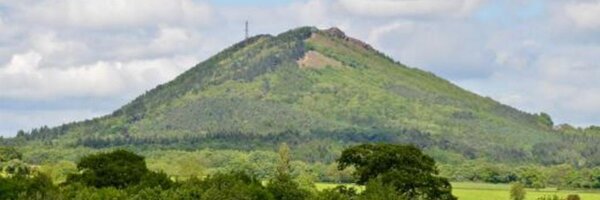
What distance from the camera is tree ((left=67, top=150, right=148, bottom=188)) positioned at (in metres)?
146

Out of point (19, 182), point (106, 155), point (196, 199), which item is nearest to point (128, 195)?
point (196, 199)

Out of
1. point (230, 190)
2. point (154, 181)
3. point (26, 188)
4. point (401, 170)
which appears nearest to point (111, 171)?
point (154, 181)

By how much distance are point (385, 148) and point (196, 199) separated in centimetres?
1955

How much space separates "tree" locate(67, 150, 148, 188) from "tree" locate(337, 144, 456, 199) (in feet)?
97.8

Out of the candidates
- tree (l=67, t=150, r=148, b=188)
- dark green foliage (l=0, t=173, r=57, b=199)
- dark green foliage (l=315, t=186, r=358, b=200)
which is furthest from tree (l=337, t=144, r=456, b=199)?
dark green foliage (l=0, t=173, r=57, b=199)

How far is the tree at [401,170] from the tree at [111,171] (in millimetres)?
29811

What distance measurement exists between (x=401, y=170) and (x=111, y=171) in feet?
127

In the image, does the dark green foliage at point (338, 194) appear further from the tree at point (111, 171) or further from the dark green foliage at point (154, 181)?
the tree at point (111, 171)

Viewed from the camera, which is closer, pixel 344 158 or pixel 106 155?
pixel 344 158

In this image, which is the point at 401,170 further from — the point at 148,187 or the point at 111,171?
the point at 111,171

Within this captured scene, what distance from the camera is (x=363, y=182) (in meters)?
127

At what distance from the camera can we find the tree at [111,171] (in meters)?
146

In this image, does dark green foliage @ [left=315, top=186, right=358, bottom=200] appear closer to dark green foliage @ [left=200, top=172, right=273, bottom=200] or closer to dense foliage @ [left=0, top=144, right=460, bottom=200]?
dense foliage @ [left=0, top=144, right=460, bottom=200]

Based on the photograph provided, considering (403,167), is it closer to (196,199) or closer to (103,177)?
(196,199)
